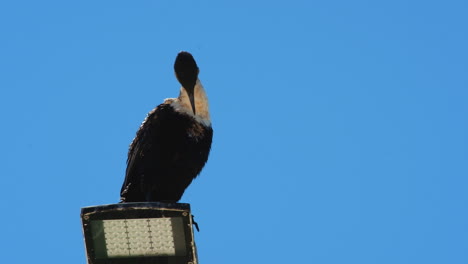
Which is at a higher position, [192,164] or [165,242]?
[192,164]

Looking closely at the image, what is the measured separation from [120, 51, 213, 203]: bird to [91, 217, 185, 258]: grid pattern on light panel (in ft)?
11.4

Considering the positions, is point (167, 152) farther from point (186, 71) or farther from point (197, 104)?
point (186, 71)

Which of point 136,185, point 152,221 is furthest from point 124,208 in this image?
point 136,185

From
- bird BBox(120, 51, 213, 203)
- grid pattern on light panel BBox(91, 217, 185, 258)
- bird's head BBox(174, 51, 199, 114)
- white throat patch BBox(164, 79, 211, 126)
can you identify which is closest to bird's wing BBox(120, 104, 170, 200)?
bird BBox(120, 51, 213, 203)

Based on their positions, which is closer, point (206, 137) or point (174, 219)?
point (174, 219)

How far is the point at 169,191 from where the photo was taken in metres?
8.75

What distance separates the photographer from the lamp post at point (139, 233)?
496 cm

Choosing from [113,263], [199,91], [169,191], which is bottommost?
[113,263]

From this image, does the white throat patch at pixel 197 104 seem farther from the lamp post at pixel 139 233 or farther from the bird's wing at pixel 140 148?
the lamp post at pixel 139 233

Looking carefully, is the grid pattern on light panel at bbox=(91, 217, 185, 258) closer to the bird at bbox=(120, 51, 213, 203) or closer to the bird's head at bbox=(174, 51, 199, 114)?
the bird at bbox=(120, 51, 213, 203)

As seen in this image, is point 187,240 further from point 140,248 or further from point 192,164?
point 192,164

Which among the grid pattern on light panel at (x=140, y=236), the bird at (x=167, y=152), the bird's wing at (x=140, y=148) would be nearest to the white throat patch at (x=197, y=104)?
the bird at (x=167, y=152)

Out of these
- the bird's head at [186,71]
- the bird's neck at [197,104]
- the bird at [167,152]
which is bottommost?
the bird at [167,152]

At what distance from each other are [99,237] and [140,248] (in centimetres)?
23
